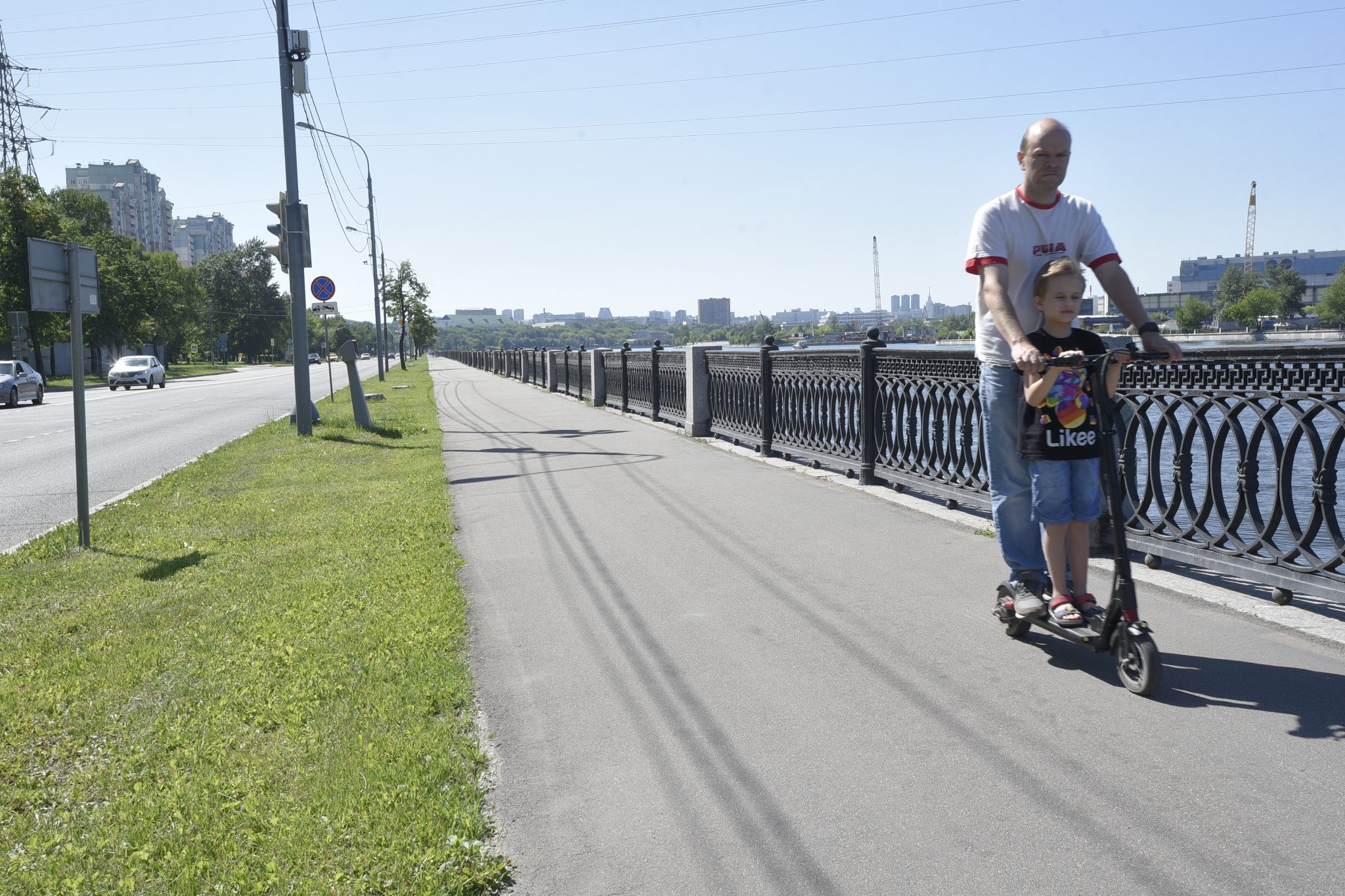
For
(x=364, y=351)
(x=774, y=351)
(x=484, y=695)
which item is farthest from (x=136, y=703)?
(x=364, y=351)

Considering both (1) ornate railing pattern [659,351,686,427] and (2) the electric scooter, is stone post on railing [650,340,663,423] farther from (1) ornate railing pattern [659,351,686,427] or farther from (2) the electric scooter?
(2) the electric scooter

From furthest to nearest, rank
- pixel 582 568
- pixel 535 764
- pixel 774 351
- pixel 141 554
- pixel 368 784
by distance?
1. pixel 774 351
2. pixel 141 554
3. pixel 582 568
4. pixel 535 764
5. pixel 368 784

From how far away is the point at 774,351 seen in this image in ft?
37.9

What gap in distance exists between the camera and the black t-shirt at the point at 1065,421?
400cm

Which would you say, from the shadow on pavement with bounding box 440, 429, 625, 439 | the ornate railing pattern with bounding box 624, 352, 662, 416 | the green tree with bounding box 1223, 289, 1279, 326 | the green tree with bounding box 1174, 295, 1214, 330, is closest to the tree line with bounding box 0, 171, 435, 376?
the shadow on pavement with bounding box 440, 429, 625, 439

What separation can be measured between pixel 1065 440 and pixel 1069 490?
208mm

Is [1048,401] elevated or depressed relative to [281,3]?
depressed

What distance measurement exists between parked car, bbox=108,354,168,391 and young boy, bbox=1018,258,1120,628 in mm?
44927

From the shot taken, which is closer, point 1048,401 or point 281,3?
point 1048,401

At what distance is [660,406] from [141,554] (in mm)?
11066

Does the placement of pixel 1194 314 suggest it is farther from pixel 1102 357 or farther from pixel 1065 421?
pixel 1102 357

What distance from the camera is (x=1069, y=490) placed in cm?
408

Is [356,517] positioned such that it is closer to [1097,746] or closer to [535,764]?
[535,764]

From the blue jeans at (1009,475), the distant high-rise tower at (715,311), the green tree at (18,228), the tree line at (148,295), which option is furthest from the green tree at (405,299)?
the distant high-rise tower at (715,311)
